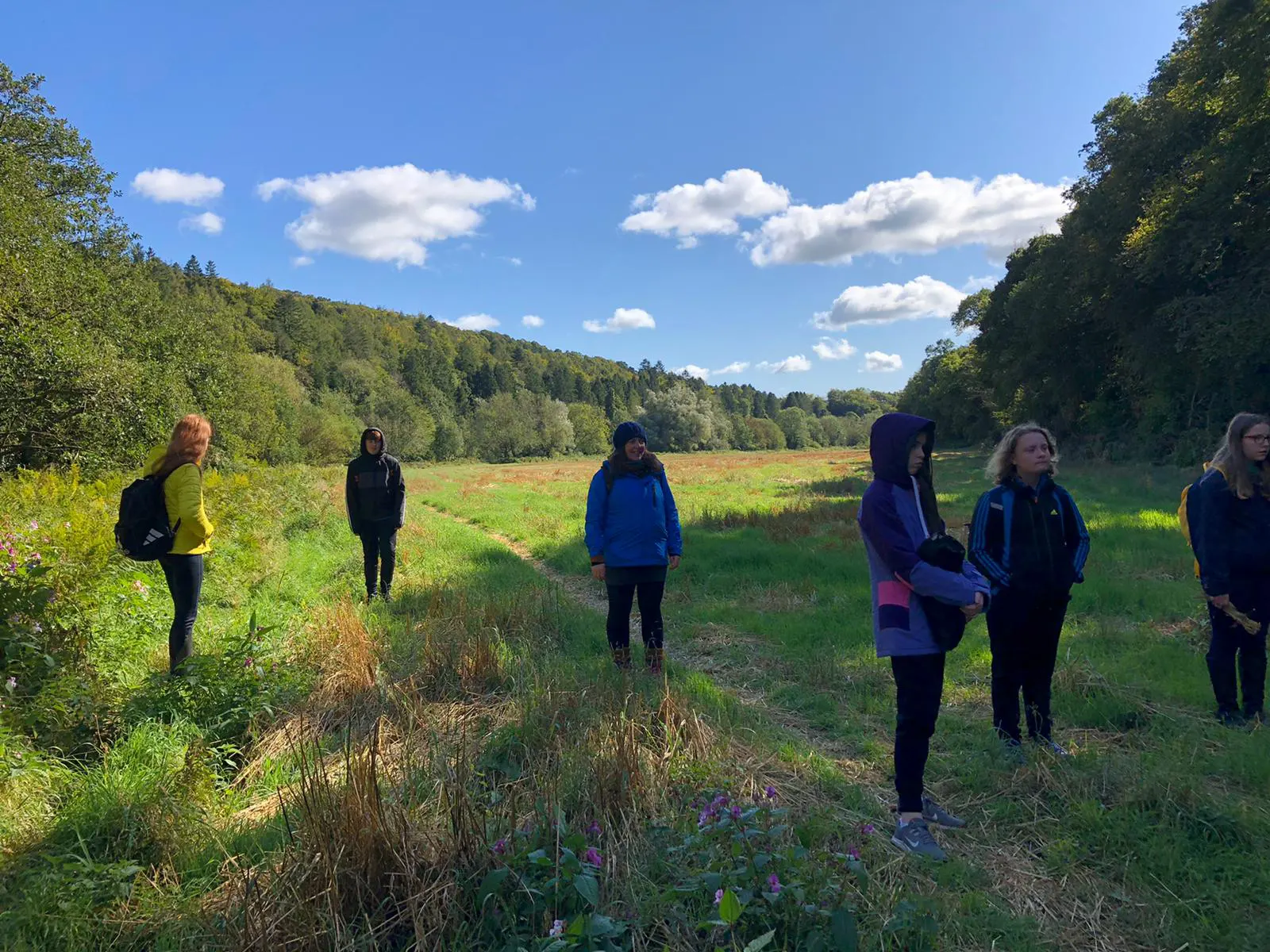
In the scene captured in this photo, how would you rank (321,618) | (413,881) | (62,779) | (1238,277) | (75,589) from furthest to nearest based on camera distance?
(1238,277) → (321,618) → (75,589) → (62,779) → (413,881)

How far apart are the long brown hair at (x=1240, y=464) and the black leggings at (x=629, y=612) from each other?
12.3 feet

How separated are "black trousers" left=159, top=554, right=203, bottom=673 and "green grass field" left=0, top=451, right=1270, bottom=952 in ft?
1.16

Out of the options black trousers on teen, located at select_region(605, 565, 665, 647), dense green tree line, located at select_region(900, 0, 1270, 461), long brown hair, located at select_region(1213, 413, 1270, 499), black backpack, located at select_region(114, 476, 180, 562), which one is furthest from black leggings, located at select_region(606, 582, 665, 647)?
A: dense green tree line, located at select_region(900, 0, 1270, 461)

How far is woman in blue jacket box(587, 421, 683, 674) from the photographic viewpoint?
4938 mm

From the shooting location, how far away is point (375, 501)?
24.4 ft

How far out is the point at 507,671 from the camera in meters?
4.89

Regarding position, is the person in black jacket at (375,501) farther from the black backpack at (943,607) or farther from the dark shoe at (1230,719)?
the dark shoe at (1230,719)

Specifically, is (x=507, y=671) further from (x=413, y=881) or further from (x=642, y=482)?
(x=413, y=881)

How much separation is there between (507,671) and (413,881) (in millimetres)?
2643

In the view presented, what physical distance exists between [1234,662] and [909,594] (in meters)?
2.84

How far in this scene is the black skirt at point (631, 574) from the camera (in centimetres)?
498

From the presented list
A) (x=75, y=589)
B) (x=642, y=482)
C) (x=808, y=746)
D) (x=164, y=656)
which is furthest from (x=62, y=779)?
(x=808, y=746)

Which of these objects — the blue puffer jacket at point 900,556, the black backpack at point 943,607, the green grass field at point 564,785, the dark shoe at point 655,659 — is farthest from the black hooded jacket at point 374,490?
the black backpack at point 943,607

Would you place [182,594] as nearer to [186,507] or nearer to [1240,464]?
[186,507]
